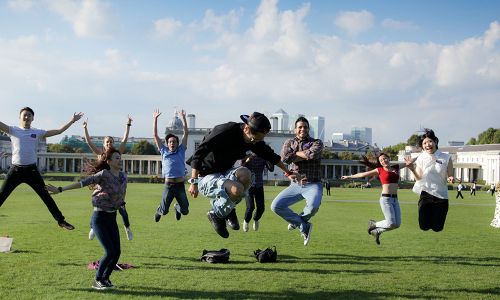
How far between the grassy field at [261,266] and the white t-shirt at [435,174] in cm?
156

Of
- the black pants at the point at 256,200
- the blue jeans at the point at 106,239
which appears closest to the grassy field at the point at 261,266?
the blue jeans at the point at 106,239

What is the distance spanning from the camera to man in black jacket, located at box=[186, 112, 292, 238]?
843 cm

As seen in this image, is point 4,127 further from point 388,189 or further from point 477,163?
point 477,163

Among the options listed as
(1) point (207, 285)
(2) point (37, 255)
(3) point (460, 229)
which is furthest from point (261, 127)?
(3) point (460, 229)

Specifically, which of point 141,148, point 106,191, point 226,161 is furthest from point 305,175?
point 141,148

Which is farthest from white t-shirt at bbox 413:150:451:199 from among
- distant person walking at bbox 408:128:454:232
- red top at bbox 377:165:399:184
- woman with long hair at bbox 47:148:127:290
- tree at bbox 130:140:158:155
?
tree at bbox 130:140:158:155

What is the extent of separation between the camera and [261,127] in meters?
8.29

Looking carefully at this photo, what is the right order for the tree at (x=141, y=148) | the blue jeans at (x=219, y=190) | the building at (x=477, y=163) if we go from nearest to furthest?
the blue jeans at (x=219, y=190) → the building at (x=477, y=163) → the tree at (x=141, y=148)

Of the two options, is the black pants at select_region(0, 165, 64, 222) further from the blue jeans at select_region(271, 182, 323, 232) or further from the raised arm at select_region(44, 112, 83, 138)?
the blue jeans at select_region(271, 182, 323, 232)

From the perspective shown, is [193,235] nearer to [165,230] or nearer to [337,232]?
[165,230]

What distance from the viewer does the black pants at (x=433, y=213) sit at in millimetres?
10578

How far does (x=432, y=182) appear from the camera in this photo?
35.7 feet

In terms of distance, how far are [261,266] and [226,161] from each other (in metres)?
2.72

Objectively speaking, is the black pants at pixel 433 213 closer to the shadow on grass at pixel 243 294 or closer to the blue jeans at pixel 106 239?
the shadow on grass at pixel 243 294
